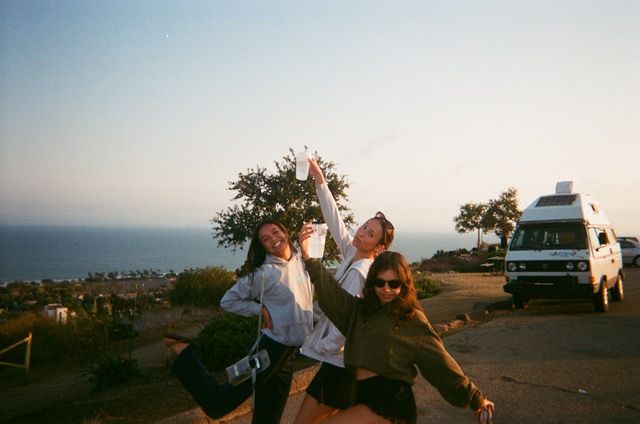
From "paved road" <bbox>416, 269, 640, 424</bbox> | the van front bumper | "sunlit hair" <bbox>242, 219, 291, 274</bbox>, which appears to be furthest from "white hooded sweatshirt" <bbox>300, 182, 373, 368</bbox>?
the van front bumper

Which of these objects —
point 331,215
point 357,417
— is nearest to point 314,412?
point 357,417

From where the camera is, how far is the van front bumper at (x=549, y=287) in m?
11.1

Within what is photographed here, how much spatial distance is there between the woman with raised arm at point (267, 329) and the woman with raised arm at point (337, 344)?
0.16 m

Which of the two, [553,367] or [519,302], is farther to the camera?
[519,302]

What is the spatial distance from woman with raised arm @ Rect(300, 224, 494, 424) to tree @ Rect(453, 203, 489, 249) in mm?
38250

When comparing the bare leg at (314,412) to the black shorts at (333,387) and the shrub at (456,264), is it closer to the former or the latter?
the black shorts at (333,387)

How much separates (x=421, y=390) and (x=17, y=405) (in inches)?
270

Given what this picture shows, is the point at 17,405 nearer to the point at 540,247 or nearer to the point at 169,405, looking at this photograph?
the point at 169,405

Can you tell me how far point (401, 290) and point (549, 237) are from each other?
1061 cm

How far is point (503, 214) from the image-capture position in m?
37.2

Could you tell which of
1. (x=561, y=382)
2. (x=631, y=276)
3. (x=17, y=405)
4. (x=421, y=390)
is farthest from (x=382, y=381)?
(x=631, y=276)

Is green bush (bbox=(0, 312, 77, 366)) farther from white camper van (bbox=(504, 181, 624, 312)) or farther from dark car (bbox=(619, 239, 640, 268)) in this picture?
dark car (bbox=(619, 239, 640, 268))

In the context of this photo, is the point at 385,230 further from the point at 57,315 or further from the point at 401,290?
the point at 57,315

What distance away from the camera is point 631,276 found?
21.7 m
